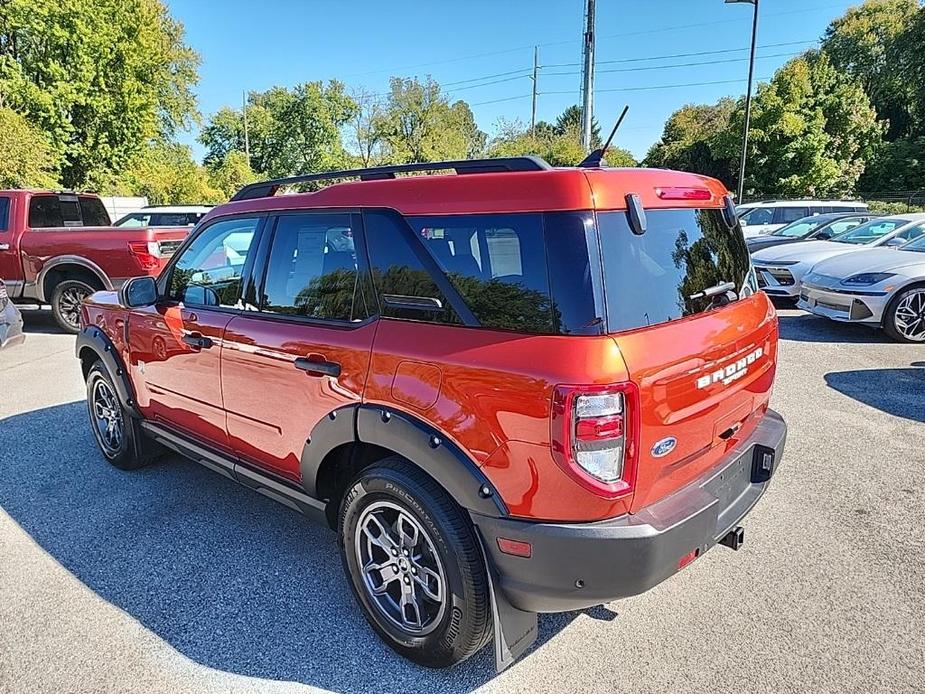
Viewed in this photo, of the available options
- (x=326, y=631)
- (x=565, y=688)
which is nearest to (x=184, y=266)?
(x=326, y=631)

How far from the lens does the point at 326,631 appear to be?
8.84ft

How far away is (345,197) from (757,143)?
34.0 m

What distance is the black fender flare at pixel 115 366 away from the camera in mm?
4062

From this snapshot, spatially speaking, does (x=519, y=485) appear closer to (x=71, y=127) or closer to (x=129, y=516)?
(x=129, y=516)

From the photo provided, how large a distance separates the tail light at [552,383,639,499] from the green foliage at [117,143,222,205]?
1188 inches

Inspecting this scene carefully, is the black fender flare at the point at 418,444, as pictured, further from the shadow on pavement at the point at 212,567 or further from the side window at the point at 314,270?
the shadow on pavement at the point at 212,567

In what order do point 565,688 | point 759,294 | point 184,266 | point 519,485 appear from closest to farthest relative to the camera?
point 519,485 < point 565,688 < point 759,294 < point 184,266

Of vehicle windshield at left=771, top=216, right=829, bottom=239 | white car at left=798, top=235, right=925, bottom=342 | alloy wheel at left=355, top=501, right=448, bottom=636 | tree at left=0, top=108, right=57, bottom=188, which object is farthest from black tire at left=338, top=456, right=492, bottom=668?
tree at left=0, top=108, right=57, bottom=188

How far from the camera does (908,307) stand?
25.1ft

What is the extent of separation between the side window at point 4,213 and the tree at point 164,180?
65.7 ft

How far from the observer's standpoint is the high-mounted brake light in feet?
7.76

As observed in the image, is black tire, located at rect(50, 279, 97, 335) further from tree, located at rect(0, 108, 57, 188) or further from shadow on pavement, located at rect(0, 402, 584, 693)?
tree, located at rect(0, 108, 57, 188)

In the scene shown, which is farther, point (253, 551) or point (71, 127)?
point (71, 127)

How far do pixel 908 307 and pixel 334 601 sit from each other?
26.1ft
